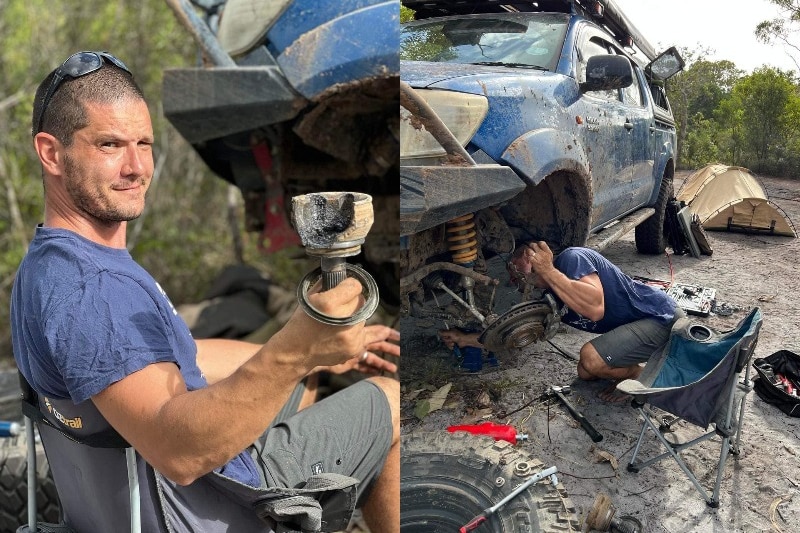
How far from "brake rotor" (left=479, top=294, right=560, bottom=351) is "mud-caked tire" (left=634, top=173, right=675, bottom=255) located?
0.50 feet

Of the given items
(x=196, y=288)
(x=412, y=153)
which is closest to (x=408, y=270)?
(x=412, y=153)

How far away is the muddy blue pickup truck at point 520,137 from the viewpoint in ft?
2.23

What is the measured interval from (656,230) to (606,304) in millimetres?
133

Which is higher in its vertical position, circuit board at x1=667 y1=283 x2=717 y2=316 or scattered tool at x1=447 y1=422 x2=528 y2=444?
circuit board at x1=667 y1=283 x2=717 y2=316

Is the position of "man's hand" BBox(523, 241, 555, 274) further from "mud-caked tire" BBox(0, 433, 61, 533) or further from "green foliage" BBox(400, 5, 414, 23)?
"mud-caked tire" BBox(0, 433, 61, 533)

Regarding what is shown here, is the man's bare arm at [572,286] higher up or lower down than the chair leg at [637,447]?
higher up

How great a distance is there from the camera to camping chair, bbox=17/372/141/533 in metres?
0.91

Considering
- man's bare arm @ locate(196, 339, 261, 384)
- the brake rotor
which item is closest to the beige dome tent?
the brake rotor

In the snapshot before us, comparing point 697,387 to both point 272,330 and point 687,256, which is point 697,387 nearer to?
point 687,256

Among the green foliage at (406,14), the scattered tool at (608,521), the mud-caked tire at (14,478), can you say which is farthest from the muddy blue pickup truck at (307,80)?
the mud-caked tire at (14,478)

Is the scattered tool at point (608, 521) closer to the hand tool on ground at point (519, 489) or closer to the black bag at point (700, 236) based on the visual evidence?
the hand tool on ground at point (519, 489)

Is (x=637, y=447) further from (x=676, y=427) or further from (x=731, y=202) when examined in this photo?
(x=731, y=202)

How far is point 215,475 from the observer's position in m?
0.98

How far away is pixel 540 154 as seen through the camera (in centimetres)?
70
